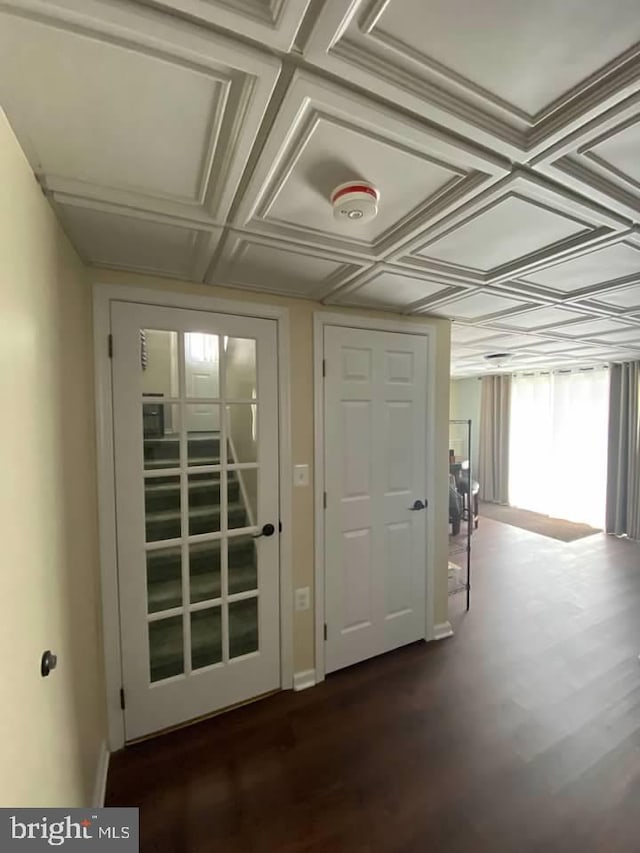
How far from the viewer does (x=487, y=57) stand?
721 mm

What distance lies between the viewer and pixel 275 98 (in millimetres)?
799

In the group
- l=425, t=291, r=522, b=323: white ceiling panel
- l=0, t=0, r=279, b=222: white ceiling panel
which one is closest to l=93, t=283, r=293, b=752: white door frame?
l=0, t=0, r=279, b=222: white ceiling panel

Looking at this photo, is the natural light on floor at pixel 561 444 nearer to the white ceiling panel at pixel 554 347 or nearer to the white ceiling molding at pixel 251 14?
the white ceiling panel at pixel 554 347

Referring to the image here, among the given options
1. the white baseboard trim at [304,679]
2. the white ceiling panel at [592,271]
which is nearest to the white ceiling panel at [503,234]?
the white ceiling panel at [592,271]

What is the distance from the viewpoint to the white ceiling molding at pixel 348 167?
0.83 metres

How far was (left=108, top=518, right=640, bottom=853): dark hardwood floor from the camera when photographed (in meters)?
1.46

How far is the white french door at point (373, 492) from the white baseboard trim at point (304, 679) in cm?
11

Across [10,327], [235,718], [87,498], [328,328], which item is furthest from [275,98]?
[235,718]

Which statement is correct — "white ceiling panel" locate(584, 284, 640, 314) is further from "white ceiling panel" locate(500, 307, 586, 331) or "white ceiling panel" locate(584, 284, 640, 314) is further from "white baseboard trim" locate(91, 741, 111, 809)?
"white baseboard trim" locate(91, 741, 111, 809)

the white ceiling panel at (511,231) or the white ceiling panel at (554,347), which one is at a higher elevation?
the white ceiling panel at (511,231)

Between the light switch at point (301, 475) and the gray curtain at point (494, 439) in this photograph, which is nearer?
the light switch at point (301, 475)

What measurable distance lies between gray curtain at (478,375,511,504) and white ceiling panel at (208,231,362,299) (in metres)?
5.53

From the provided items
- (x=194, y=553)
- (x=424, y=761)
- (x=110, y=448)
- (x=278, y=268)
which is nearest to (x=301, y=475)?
(x=194, y=553)

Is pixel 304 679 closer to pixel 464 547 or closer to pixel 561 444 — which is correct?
pixel 464 547
